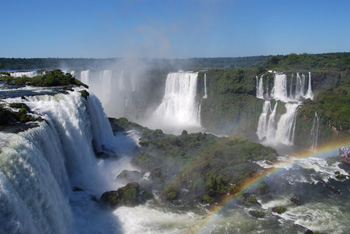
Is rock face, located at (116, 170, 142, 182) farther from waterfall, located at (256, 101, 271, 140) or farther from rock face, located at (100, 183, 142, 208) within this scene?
waterfall, located at (256, 101, 271, 140)

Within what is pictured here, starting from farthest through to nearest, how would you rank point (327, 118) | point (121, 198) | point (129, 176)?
point (327, 118), point (129, 176), point (121, 198)

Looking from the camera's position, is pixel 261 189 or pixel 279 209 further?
pixel 261 189

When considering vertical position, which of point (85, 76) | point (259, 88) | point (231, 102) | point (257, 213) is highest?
point (85, 76)

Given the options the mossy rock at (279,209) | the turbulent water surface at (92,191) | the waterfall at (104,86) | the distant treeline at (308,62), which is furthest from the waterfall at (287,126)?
the waterfall at (104,86)

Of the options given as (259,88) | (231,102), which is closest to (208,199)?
(231,102)

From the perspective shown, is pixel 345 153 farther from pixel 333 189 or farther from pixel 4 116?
pixel 4 116

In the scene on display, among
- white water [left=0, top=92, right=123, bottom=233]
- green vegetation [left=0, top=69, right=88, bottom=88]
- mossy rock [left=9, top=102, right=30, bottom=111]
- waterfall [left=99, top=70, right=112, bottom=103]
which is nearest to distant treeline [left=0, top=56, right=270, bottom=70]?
waterfall [left=99, top=70, right=112, bottom=103]

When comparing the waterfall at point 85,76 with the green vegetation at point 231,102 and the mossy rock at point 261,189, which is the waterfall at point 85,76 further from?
the mossy rock at point 261,189
